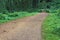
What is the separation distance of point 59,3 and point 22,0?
28.6 feet

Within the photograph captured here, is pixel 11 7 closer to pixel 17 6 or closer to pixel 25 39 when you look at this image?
pixel 17 6

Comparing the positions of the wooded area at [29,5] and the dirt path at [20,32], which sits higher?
the dirt path at [20,32]

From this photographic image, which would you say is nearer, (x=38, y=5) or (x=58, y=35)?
(x=58, y=35)

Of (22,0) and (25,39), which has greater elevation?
(25,39)

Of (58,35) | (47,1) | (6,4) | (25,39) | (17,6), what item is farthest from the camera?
(47,1)

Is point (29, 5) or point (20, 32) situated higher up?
point (20, 32)

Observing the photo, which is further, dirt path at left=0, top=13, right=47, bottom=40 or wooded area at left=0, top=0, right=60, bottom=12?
wooded area at left=0, top=0, right=60, bottom=12

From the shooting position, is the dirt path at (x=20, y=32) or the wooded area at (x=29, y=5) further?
the wooded area at (x=29, y=5)

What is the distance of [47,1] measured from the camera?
50781mm

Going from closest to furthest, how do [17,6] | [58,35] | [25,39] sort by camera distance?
[25,39]
[58,35]
[17,6]

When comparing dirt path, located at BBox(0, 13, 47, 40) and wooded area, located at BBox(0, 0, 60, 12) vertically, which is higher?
dirt path, located at BBox(0, 13, 47, 40)

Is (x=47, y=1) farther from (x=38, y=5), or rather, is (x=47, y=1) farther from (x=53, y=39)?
(x=53, y=39)

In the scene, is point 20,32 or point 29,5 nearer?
point 20,32

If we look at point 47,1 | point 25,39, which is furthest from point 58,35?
point 47,1
